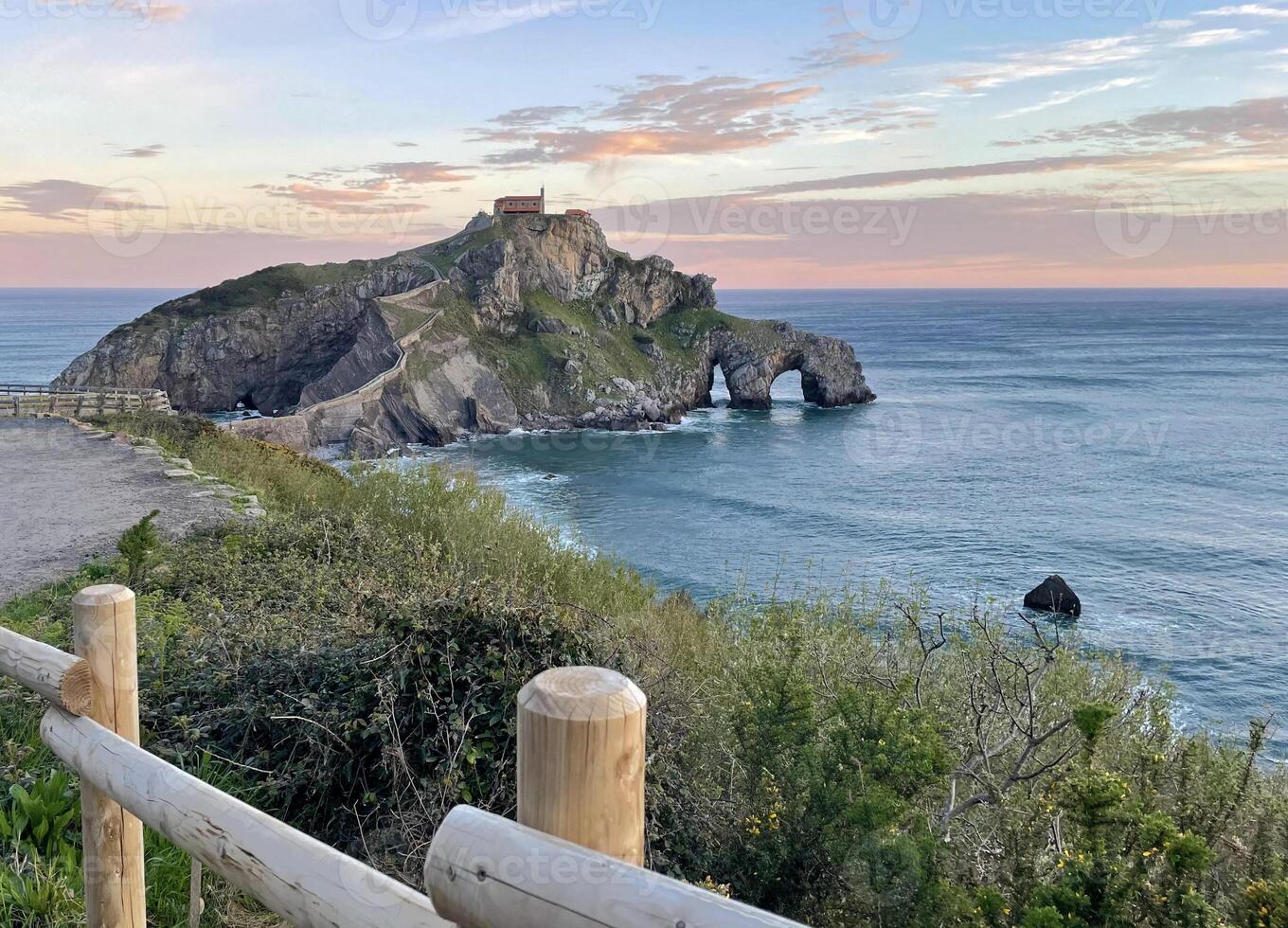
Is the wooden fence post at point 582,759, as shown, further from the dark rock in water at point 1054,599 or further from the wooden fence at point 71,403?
the wooden fence at point 71,403

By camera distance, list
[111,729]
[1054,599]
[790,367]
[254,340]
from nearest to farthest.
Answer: [111,729]
[1054,599]
[254,340]
[790,367]

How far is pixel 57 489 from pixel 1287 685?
25918 millimetres

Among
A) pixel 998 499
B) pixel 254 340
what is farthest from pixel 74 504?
pixel 254 340

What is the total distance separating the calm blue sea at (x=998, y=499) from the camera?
2567 cm

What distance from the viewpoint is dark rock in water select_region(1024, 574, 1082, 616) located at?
25.1 m

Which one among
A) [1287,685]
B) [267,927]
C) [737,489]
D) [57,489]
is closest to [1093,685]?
[267,927]

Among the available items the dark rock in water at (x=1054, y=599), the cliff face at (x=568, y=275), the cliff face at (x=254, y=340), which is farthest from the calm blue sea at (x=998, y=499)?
the cliff face at (x=254, y=340)

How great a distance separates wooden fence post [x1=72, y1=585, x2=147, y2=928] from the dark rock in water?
1012 inches

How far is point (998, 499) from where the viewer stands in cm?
4159

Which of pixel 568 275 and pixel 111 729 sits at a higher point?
pixel 568 275

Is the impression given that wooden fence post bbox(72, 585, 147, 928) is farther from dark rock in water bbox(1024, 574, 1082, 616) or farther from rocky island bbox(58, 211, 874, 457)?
rocky island bbox(58, 211, 874, 457)

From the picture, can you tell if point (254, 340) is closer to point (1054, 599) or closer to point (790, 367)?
point (790, 367)

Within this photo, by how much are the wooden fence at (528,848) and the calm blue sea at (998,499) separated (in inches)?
542

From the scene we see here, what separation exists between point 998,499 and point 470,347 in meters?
40.4
